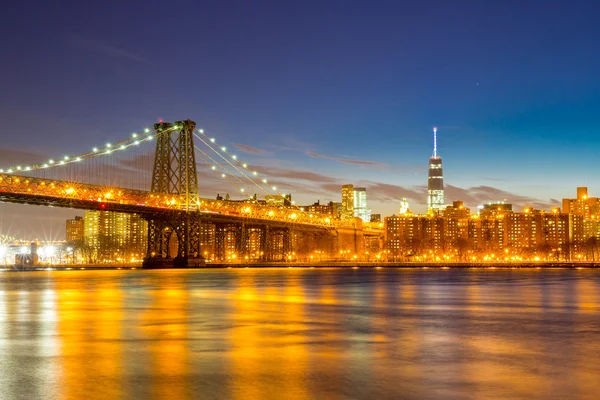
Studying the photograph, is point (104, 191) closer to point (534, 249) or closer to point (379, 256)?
point (379, 256)

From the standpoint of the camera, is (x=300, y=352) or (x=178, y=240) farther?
(x=178, y=240)

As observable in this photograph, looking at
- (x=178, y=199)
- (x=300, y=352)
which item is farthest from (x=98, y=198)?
(x=300, y=352)

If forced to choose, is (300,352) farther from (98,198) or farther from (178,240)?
(178,240)

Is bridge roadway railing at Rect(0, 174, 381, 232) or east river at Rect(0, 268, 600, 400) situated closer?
east river at Rect(0, 268, 600, 400)

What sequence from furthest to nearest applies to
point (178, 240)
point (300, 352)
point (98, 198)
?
point (178, 240), point (98, 198), point (300, 352)

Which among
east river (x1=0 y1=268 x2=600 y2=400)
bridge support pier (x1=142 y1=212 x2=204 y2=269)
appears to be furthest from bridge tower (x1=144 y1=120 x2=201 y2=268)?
east river (x1=0 y1=268 x2=600 y2=400)

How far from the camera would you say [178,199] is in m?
96.4

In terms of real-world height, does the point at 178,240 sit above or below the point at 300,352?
above

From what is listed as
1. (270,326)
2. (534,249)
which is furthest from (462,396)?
(534,249)

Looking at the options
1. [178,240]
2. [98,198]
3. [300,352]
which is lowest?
[300,352]

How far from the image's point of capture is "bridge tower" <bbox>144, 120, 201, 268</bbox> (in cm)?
9525

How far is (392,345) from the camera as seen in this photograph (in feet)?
56.3

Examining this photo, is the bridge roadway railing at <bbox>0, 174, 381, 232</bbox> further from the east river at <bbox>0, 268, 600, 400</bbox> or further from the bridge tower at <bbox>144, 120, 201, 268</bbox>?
the east river at <bbox>0, 268, 600, 400</bbox>

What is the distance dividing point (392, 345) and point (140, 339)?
600 cm
